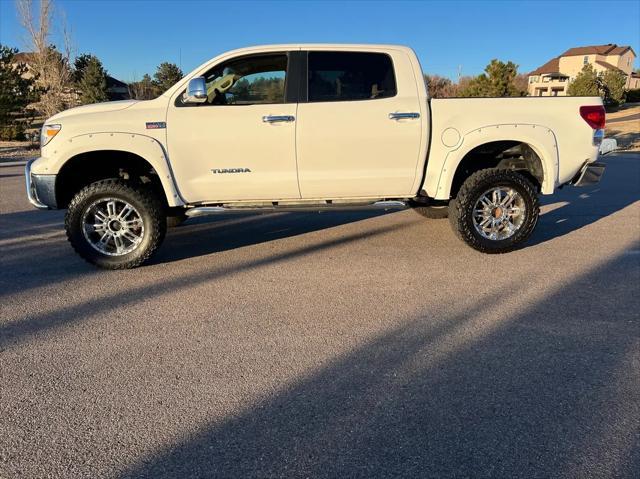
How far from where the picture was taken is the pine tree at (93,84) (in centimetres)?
3067

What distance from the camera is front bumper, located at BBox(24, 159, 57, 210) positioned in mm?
4906

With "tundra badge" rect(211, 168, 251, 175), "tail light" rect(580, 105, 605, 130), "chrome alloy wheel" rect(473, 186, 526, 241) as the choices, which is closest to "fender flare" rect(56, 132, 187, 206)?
"tundra badge" rect(211, 168, 251, 175)

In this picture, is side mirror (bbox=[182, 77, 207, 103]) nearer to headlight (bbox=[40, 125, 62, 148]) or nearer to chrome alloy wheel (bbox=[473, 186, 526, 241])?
headlight (bbox=[40, 125, 62, 148])

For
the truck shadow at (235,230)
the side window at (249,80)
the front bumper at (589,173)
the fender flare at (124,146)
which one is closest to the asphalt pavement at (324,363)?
the truck shadow at (235,230)

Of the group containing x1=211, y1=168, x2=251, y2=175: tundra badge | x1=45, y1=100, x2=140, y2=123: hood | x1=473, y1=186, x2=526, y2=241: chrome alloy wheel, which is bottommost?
x1=473, y1=186, x2=526, y2=241: chrome alloy wheel

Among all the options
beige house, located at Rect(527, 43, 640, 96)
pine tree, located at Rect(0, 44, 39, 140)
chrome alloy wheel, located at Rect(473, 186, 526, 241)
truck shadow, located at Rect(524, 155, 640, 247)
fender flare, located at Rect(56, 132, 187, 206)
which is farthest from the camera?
beige house, located at Rect(527, 43, 640, 96)

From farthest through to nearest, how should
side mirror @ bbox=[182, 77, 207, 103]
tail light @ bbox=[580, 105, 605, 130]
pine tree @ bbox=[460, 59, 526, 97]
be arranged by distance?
pine tree @ bbox=[460, 59, 526, 97], tail light @ bbox=[580, 105, 605, 130], side mirror @ bbox=[182, 77, 207, 103]

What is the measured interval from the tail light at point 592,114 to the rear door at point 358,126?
1.82m

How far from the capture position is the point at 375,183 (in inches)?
208

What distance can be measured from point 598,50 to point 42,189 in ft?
296

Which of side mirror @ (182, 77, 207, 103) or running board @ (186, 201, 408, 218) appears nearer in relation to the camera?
side mirror @ (182, 77, 207, 103)

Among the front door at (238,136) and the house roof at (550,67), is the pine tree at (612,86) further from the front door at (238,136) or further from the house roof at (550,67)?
the front door at (238,136)

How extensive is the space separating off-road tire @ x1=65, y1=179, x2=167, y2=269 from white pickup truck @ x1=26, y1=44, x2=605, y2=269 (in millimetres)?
11

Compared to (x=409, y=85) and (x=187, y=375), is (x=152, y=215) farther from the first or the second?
(x=409, y=85)
